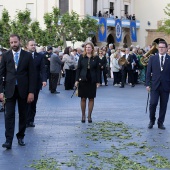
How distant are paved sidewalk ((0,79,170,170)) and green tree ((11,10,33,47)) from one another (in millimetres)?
33847

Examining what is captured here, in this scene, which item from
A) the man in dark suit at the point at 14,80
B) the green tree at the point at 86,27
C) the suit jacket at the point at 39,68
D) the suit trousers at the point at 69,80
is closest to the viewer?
the man in dark suit at the point at 14,80

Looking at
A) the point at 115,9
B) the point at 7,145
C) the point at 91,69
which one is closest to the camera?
the point at 7,145

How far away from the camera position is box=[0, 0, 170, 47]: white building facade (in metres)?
57.7

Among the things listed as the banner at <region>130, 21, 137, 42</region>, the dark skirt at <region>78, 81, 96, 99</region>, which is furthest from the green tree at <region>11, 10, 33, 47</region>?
the dark skirt at <region>78, 81, 96, 99</region>

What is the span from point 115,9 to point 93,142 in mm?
51450

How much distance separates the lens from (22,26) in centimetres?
5094

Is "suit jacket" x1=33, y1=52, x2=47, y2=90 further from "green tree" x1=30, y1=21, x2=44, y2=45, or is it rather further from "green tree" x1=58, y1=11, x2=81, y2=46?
"green tree" x1=58, y1=11, x2=81, y2=46

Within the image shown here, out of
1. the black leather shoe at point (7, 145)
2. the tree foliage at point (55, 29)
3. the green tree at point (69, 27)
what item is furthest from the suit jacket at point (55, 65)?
the green tree at point (69, 27)

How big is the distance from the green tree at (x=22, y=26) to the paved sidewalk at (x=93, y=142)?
1333 inches

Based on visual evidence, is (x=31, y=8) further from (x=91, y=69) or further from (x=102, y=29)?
(x=91, y=69)

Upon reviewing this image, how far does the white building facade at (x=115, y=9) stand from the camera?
5769 cm

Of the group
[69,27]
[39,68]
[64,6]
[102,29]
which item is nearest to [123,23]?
[102,29]

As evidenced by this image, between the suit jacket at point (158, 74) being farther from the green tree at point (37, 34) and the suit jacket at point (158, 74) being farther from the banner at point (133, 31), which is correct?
the banner at point (133, 31)

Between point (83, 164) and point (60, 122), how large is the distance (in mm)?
5261
